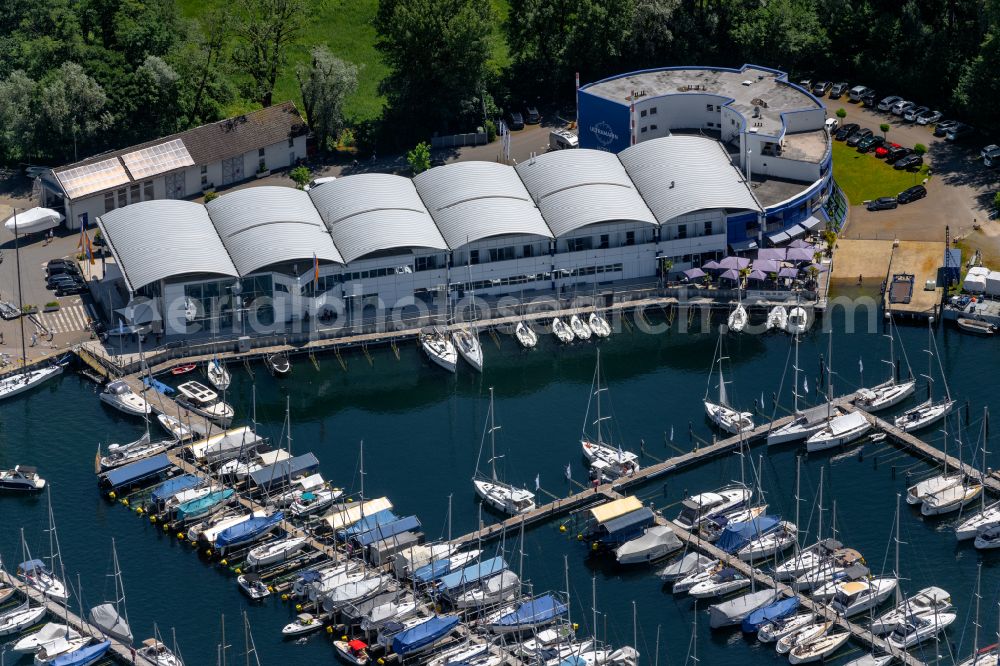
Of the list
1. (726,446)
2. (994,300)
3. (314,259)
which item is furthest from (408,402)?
(994,300)

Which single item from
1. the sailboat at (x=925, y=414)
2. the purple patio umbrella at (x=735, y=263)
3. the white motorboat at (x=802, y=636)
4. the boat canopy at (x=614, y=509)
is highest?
the purple patio umbrella at (x=735, y=263)

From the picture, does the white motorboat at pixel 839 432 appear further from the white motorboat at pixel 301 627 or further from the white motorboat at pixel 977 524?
the white motorboat at pixel 301 627

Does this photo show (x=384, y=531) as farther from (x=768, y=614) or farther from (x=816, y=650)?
(x=816, y=650)

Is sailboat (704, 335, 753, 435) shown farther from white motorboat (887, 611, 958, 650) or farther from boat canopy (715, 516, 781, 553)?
white motorboat (887, 611, 958, 650)

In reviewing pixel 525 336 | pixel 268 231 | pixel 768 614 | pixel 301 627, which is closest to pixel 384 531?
pixel 301 627

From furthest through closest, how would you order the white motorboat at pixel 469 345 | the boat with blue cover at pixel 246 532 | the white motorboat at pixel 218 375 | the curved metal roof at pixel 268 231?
the curved metal roof at pixel 268 231 < the white motorboat at pixel 469 345 < the white motorboat at pixel 218 375 < the boat with blue cover at pixel 246 532

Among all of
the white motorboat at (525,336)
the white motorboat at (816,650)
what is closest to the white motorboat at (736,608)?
the white motorboat at (816,650)
